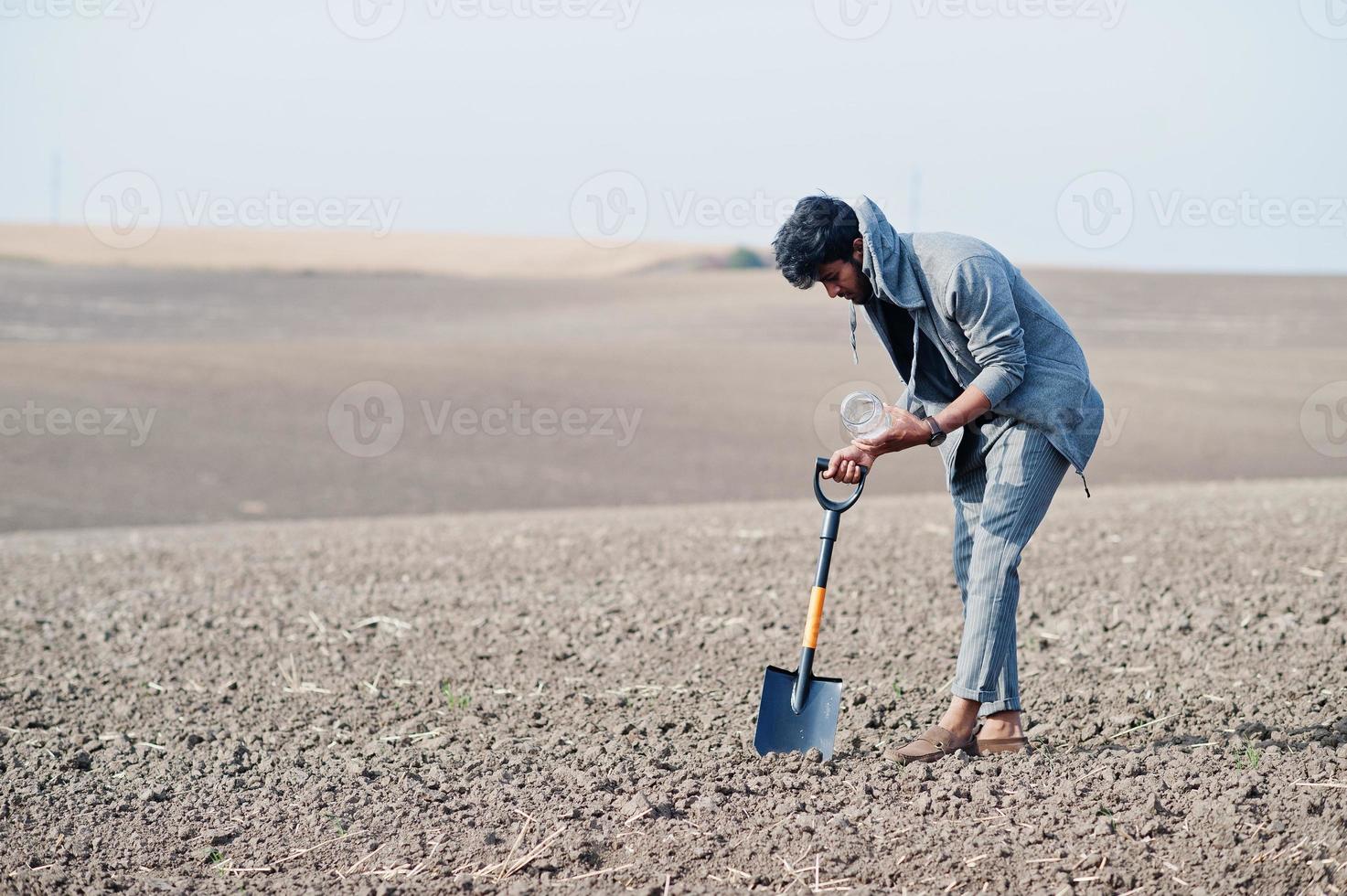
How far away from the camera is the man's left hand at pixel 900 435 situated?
3707 mm

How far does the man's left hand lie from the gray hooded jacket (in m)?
0.19

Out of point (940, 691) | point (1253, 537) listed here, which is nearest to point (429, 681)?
point (940, 691)

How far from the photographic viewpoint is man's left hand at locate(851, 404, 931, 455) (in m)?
3.71

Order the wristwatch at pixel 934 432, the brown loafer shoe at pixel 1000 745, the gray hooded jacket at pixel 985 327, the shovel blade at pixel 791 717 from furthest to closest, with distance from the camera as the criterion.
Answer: the shovel blade at pixel 791 717 → the brown loafer shoe at pixel 1000 745 → the wristwatch at pixel 934 432 → the gray hooded jacket at pixel 985 327

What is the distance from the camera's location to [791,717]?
4137 millimetres

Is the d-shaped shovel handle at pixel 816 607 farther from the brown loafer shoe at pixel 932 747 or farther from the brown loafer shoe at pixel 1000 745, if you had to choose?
the brown loafer shoe at pixel 1000 745

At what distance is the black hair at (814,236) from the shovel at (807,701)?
0.80 m

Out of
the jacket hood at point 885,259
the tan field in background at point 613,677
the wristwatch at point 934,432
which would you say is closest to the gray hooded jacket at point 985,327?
the jacket hood at point 885,259

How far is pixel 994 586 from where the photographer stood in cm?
381

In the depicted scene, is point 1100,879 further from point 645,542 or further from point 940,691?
point 645,542

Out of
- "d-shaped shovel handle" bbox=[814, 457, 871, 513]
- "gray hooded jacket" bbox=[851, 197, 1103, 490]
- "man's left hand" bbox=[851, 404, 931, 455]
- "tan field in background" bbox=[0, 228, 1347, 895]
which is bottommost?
"tan field in background" bbox=[0, 228, 1347, 895]

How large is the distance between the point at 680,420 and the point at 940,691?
13406 millimetres

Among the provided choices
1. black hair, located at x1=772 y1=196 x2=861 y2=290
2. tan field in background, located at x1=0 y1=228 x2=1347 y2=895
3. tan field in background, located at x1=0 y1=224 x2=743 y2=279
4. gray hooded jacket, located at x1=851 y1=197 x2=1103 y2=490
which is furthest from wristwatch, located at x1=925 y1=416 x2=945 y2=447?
tan field in background, located at x1=0 y1=224 x2=743 y2=279

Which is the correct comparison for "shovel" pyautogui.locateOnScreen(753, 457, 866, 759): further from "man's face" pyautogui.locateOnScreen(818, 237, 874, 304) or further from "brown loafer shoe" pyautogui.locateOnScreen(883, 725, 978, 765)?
"man's face" pyautogui.locateOnScreen(818, 237, 874, 304)
